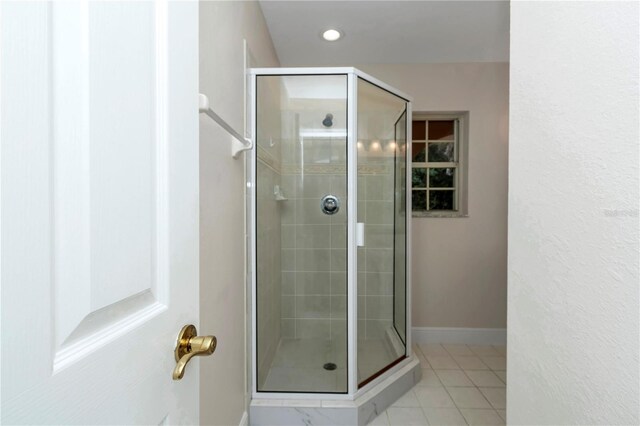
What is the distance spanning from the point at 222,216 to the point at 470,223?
2.20 m

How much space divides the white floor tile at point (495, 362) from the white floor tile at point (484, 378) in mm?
102

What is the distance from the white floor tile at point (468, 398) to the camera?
1814mm

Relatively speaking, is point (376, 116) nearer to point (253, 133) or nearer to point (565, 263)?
point (253, 133)

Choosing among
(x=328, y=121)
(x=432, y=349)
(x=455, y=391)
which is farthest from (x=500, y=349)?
(x=328, y=121)

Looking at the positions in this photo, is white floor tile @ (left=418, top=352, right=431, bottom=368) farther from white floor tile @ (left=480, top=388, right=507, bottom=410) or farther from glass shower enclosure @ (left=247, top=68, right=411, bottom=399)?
white floor tile @ (left=480, top=388, right=507, bottom=410)

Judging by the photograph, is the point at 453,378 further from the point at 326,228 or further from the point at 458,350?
the point at 326,228

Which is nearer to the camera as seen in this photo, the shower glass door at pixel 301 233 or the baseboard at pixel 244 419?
the baseboard at pixel 244 419

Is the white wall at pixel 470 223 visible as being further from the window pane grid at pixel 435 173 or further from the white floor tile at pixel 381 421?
the white floor tile at pixel 381 421

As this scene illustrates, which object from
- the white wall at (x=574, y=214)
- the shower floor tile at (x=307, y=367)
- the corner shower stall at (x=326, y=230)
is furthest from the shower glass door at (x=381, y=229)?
the white wall at (x=574, y=214)

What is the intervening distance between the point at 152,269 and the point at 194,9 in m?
0.50

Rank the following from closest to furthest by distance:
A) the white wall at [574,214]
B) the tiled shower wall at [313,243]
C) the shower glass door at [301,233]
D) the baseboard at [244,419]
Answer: the white wall at [574,214]
the baseboard at [244,419]
the shower glass door at [301,233]
the tiled shower wall at [313,243]

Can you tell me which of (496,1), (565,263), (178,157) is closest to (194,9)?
(178,157)

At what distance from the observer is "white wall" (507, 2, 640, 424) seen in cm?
52

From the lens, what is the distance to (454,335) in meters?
2.67
